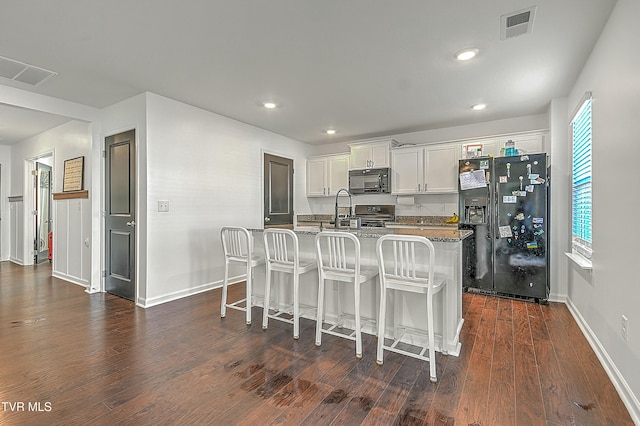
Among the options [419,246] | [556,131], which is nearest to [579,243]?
[556,131]

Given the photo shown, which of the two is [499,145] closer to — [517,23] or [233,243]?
[517,23]

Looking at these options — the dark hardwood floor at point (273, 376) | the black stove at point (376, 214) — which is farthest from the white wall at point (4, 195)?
the black stove at point (376, 214)

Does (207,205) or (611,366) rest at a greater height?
(207,205)

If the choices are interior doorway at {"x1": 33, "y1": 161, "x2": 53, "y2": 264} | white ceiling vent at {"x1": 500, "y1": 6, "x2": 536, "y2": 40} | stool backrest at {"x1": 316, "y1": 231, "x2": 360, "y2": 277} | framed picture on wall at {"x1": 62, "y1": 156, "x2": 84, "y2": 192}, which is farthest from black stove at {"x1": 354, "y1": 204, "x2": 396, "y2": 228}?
interior doorway at {"x1": 33, "y1": 161, "x2": 53, "y2": 264}

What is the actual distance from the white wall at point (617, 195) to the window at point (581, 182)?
1.03 feet

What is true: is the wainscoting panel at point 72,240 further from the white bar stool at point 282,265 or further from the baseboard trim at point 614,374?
the baseboard trim at point 614,374

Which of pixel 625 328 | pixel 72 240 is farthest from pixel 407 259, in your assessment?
pixel 72 240

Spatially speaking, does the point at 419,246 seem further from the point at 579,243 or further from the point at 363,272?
the point at 579,243

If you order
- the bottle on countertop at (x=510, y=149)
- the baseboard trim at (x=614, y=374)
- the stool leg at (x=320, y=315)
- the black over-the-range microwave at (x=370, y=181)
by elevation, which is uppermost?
the bottle on countertop at (x=510, y=149)

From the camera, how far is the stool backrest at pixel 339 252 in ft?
7.87

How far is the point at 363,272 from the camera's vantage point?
2572 mm

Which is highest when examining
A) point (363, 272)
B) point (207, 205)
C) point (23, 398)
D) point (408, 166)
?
point (408, 166)

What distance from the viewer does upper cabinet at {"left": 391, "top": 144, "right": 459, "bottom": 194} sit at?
15.6 feet

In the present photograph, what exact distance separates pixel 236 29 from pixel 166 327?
2.68 metres
